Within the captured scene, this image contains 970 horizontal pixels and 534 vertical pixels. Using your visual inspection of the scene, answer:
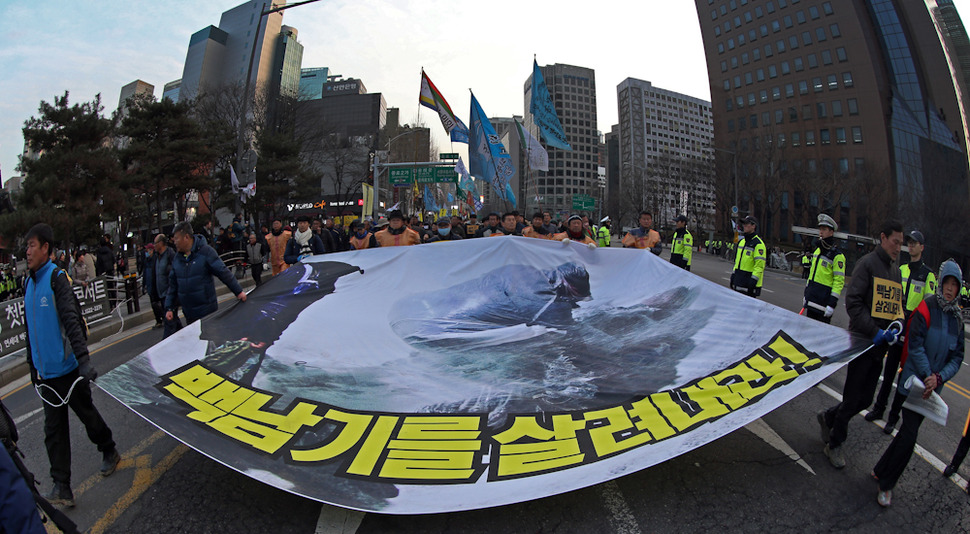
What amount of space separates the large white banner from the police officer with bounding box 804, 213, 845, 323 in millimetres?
2302

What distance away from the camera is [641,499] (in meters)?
3.39

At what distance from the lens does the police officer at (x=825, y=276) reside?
6.14 meters

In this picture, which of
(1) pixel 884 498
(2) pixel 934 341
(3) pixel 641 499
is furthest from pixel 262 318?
(2) pixel 934 341

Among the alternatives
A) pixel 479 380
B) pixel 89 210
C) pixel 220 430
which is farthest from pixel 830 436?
pixel 89 210

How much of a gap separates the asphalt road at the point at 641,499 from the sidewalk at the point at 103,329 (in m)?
3.92

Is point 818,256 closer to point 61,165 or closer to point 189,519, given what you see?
point 189,519

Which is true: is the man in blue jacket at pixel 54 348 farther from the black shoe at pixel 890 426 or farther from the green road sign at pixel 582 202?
the green road sign at pixel 582 202

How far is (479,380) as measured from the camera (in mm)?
3936

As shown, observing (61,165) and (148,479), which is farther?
(61,165)

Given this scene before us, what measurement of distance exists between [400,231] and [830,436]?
663 cm

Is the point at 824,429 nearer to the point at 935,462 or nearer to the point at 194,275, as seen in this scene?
the point at 935,462

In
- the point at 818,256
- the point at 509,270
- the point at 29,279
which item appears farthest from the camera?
the point at 818,256

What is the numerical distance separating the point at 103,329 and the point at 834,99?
82.8 meters

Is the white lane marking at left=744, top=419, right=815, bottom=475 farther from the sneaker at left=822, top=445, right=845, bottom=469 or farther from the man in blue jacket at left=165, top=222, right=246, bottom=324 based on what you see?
the man in blue jacket at left=165, top=222, right=246, bottom=324
